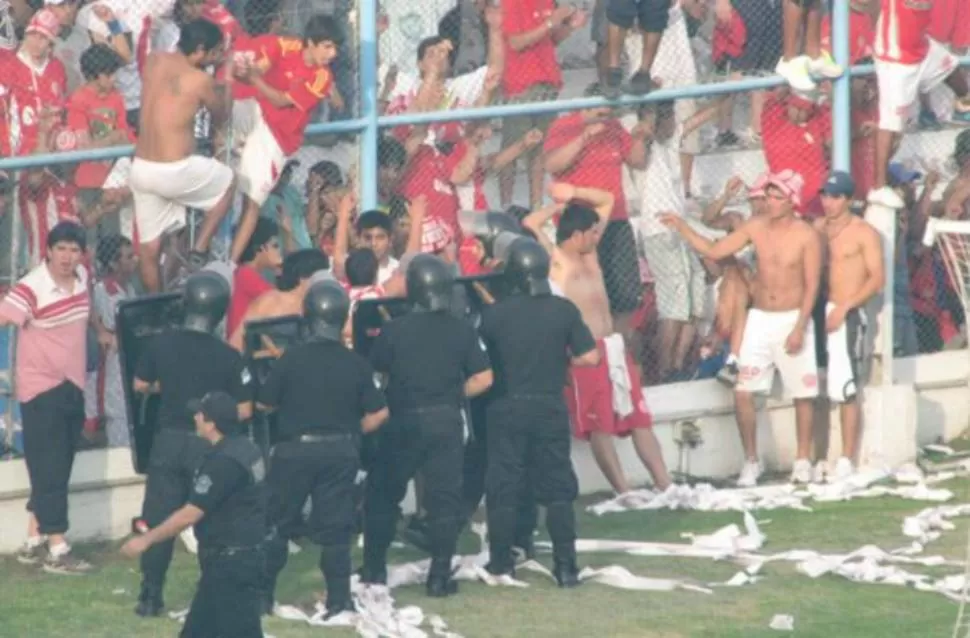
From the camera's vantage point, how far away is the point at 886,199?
19.6m

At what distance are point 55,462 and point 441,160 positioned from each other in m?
3.63

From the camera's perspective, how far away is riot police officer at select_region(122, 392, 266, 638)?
45.5 feet

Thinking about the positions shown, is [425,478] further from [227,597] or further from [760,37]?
[760,37]

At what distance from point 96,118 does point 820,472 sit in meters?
5.54

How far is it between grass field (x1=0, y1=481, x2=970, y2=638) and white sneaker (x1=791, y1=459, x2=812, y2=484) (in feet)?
5.41

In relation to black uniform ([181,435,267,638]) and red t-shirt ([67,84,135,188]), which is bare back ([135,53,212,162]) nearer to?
red t-shirt ([67,84,135,188])

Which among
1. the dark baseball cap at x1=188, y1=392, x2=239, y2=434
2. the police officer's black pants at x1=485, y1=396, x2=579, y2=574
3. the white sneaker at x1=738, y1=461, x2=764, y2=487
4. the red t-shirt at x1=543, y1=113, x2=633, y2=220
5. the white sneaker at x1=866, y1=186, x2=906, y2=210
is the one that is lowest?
the white sneaker at x1=738, y1=461, x2=764, y2=487

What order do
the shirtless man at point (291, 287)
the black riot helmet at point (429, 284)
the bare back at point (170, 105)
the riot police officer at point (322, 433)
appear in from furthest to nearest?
the bare back at point (170, 105) < the shirtless man at point (291, 287) < the black riot helmet at point (429, 284) < the riot police officer at point (322, 433)

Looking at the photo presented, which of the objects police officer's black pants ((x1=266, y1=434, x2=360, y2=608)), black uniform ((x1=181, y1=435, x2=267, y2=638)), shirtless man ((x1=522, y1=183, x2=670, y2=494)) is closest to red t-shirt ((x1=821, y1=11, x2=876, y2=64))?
shirtless man ((x1=522, y1=183, x2=670, y2=494))

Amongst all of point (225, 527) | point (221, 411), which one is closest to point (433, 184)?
point (221, 411)

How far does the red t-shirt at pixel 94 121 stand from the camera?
17422mm

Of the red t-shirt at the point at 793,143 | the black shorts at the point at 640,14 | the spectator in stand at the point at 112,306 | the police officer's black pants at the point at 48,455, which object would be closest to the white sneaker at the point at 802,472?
the red t-shirt at the point at 793,143

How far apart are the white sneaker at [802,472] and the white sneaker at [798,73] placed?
8.44 feet

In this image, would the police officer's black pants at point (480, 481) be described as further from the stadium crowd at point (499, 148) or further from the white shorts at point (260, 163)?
the white shorts at point (260, 163)
